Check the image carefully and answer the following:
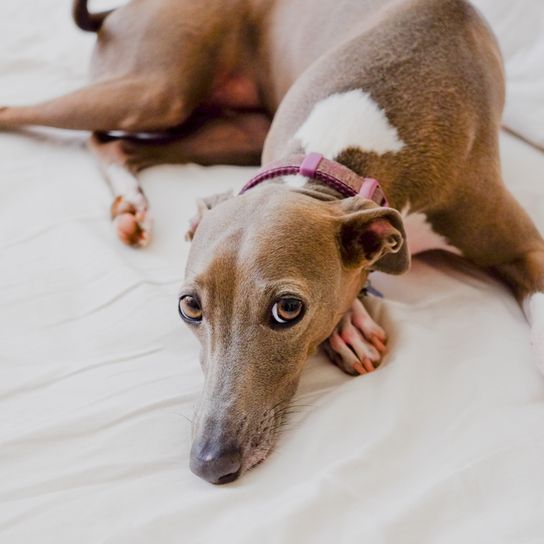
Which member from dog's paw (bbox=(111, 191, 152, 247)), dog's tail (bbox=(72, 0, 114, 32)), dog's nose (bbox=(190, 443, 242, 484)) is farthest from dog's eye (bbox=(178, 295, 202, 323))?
dog's tail (bbox=(72, 0, 114, 32))

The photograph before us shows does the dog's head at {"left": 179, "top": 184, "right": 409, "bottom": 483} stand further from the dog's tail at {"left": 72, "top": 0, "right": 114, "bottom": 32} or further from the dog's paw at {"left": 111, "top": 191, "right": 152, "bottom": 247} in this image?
the dog's tail at {"left": 72, "top": 0, "right": 114, "bottom": 32}

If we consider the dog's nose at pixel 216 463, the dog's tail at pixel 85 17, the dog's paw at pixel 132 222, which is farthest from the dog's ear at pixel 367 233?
the dog's tail at pixel 85 17

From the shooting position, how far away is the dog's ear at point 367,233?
1508mm

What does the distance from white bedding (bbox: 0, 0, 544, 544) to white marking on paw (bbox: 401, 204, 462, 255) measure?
5 cm

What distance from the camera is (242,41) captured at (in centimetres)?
267

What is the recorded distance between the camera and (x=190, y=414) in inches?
60.4

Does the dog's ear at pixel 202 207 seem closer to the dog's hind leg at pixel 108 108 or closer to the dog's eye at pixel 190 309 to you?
the dog's eye at pixel 190 309

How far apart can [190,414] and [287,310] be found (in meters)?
0.33

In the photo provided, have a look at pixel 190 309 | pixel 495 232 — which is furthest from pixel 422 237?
pixel 190 309

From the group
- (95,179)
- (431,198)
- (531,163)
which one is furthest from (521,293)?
(95,179)

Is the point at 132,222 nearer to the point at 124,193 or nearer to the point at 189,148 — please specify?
the point at 124,193

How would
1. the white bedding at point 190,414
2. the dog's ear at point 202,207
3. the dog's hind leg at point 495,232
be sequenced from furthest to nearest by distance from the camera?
the dog's hind leg at point 495,232, the dog's ear at point 202,207, the white bedding at point 190,414

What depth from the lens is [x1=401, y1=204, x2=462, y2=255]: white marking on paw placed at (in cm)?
192

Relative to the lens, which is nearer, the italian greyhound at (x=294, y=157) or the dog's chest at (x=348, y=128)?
the italian greyhound at (x=294, y=157)
